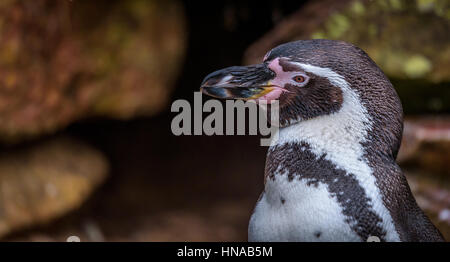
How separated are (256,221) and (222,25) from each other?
2073 millimetres

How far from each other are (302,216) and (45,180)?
6.20 feet

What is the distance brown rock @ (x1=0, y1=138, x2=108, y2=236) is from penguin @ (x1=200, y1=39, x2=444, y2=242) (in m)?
1.64

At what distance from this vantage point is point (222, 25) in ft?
10.4

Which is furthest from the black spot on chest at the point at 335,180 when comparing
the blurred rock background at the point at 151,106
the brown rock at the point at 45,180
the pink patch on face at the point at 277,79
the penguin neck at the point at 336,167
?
the brown rock at the point at 45,180

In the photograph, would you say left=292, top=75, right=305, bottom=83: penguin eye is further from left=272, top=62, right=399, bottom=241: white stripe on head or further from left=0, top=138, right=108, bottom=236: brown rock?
left=0, top=138, right=108, bottom=236: brown rock

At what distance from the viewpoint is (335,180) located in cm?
114

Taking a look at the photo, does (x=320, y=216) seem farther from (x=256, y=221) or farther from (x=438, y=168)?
(x=438, y=168)

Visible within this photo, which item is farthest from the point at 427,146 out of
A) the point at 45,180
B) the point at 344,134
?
the point at 45,180

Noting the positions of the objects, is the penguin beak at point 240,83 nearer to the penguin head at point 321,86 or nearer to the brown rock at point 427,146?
the penguin head at point 321,86

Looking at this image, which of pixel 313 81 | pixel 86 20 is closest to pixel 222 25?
pixel 86 20

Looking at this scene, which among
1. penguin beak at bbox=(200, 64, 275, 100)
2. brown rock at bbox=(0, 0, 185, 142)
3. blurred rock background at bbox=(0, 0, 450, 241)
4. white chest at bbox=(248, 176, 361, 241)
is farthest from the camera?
blurred rock background at bbox=(0, 0, 450, 241)

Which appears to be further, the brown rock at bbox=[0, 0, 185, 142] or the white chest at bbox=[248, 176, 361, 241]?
the brown rock at bbox=[0, 0, 185, 142]

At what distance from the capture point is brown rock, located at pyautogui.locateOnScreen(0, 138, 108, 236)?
255cm

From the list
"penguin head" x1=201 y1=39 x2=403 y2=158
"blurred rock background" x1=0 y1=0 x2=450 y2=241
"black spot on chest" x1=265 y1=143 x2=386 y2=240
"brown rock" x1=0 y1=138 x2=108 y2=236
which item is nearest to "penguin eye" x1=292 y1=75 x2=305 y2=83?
"penguin head" x1=201 y1=39 x2=403 y2=158
